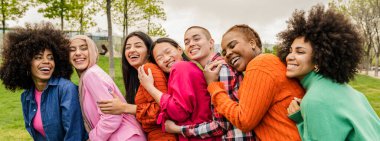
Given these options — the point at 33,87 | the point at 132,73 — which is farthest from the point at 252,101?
the point at 33,87

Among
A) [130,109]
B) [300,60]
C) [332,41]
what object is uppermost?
[332,41]

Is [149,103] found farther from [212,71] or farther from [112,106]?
[212,71]

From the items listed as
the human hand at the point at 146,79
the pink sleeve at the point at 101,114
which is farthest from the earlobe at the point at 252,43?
the pink sleeve at the point at 101,114

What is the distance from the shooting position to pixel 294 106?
8.93 feet

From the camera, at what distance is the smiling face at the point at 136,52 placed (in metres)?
3.93

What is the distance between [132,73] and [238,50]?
1.36 metres

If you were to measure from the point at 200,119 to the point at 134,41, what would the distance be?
3.86ft

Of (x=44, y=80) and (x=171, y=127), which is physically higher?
(x=44, y=80)

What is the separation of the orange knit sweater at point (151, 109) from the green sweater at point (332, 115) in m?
1.25

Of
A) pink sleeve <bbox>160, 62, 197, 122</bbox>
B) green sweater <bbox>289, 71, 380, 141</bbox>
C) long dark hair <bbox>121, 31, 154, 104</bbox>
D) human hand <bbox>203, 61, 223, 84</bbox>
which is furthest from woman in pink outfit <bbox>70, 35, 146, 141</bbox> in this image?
green sweater <bbox>289, 71, 380, 141</bbox>

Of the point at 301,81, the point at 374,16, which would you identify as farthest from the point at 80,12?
the point at 301,81

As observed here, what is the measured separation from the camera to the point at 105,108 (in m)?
3.49

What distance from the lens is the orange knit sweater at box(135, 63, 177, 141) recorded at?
3.46 metres

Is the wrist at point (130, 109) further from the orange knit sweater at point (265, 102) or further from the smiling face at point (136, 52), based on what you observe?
the orange knit sweater at point (265, 102)
